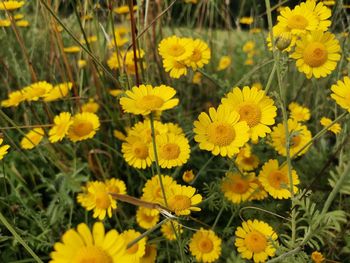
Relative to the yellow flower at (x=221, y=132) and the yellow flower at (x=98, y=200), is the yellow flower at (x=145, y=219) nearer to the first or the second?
the yellow flower at (x=98, y=200)

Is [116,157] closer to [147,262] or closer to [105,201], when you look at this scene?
[105,201]

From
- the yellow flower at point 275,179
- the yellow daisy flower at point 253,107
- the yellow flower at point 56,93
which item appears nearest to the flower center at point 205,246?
the yellow flower at point 275,179

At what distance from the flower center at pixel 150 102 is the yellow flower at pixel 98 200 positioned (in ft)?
1.31

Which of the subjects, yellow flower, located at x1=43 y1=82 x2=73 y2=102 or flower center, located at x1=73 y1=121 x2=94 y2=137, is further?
yellow flower, located at x1=43 y1=82 x2=73 y2=102

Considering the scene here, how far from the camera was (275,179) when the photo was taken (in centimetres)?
113

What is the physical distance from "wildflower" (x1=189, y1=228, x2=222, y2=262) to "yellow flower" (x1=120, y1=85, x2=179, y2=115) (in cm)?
39

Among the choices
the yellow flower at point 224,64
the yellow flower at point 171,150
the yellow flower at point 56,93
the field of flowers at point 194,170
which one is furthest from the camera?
the yellow flower at point 224,64

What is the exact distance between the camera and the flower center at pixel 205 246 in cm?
107

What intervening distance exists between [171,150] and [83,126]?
37 centimetres

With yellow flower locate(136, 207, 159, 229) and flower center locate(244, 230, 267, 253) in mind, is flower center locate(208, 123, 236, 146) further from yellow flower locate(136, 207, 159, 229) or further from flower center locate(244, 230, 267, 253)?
yellow flower locate(136, 207, 159, 229)

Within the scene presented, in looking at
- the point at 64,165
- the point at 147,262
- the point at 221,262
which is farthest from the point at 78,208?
the point at 221,262

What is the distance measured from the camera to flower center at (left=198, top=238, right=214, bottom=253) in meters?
1.07

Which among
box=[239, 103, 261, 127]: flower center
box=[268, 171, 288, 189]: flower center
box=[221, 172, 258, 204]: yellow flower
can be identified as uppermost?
box=[239, 103, 261, 127]: flower center

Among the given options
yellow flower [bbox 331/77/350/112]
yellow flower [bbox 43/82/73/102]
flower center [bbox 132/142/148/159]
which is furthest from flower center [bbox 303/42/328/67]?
yellow flower [bbox 43/82/73/102]
